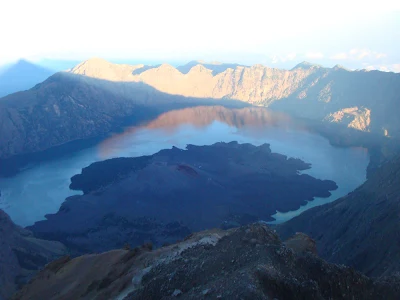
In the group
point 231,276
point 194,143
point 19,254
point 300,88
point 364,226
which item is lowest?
point 194,143

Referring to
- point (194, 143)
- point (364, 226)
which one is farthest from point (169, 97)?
point (364, 226)

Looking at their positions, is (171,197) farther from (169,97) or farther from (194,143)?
(169,97)

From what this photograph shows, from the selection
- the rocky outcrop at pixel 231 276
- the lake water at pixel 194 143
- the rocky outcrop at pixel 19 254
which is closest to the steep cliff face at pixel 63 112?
the lake water at pixel 194 143

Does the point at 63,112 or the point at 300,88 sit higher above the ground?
the point at 300,88

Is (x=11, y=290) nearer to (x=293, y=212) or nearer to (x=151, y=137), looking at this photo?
(x=293, y=212)

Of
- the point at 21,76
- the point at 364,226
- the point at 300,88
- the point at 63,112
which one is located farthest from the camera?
the point at 21,76

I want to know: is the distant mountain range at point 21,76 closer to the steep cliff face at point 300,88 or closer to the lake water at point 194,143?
the steep cliff face at point 300,88

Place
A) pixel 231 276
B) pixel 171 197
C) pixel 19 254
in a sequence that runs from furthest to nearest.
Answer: pixel 171 197 < pixel 19 254 < pixel 231 276
